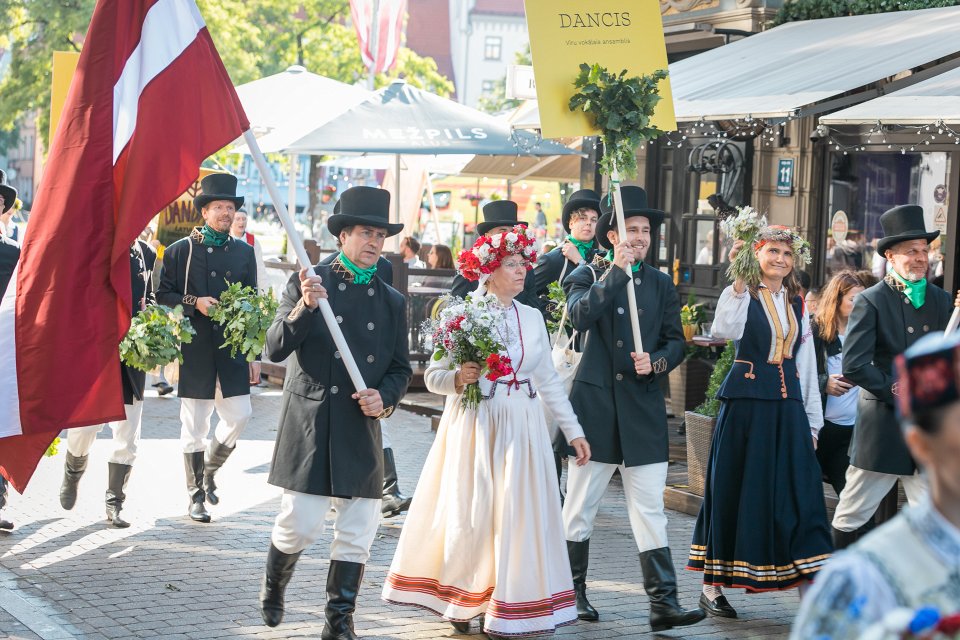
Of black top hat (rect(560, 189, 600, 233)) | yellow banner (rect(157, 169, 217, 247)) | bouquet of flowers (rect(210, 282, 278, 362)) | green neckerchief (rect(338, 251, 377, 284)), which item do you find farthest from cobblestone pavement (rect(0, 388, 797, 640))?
yellow banner (rect(157, 169, 217, 247))

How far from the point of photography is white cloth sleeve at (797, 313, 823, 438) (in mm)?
6871

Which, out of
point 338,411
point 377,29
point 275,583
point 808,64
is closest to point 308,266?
point 338,411

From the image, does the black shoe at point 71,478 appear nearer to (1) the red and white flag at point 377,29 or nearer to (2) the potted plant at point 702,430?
(2) the potted plant at point 702,430

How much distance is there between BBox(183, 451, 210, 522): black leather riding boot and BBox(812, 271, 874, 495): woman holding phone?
413cm

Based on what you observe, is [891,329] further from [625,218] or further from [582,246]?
[582,246]

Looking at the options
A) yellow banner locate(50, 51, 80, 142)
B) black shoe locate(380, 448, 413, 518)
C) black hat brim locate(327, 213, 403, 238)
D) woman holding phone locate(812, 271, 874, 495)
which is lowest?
black shoe locate(380, 448, 413, 518)

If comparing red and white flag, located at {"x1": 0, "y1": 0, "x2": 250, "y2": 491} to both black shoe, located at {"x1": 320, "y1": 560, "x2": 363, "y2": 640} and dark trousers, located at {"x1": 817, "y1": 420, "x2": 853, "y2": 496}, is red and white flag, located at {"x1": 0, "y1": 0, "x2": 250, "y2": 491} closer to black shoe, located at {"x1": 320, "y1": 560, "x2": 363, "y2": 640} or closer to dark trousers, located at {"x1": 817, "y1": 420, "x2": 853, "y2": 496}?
black shoe, located at {"x1": 320, "y1": 560, "x2": 363, "y2": 640}

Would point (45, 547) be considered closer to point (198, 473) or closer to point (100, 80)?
point (198, 473)

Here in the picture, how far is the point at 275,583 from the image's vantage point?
20.2ft

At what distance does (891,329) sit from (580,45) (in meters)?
2.24

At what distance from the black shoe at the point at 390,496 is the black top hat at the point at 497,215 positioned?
5.71 feet

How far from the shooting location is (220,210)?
30.5ft

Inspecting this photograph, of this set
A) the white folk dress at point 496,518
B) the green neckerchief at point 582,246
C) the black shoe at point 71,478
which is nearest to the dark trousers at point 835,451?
the green neckerchief at point 582,246

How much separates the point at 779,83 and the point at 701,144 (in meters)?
3.03
